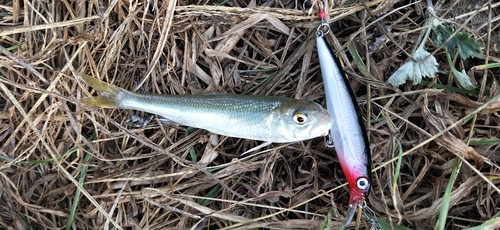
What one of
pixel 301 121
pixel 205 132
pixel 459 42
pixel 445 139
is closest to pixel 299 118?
pixel 301 121

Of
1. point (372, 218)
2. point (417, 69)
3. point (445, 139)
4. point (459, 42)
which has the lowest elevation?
point (372, 218)

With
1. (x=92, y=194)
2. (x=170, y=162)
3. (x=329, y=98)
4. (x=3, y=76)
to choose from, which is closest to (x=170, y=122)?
(x=170, y=162)

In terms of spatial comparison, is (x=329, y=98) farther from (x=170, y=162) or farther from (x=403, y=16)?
(x=170, y=162)

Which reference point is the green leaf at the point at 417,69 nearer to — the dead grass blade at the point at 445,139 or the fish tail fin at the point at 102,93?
the dead grass blade at the point at 445,139

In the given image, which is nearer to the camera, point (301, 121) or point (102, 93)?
point (301, 121)

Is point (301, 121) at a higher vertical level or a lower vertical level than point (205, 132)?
higher

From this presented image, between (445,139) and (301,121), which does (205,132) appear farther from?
(445,139)

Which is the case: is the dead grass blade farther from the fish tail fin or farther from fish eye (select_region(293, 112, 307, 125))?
the fish tail fin
